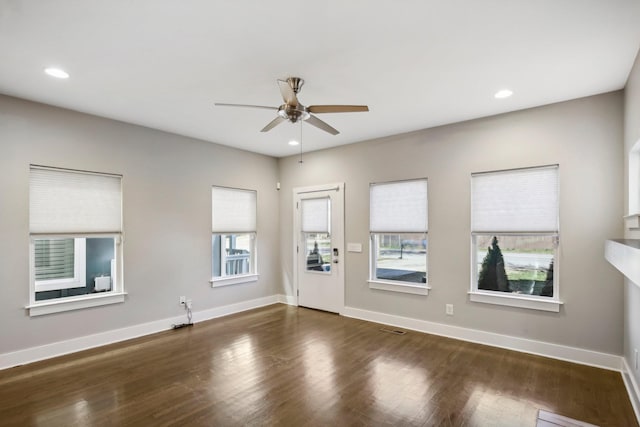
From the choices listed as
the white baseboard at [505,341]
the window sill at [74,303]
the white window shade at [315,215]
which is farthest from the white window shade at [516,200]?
the window sill at [74,303]

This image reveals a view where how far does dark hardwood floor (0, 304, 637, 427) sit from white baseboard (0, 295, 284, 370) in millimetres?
130

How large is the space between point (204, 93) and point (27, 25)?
1416 millimetres

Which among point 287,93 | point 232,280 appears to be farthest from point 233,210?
point 287,93

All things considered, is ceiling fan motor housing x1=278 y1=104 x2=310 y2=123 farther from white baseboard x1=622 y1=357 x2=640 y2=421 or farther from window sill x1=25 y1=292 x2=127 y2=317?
white baseboard x1=622 y1=357 x2=640 y2=421

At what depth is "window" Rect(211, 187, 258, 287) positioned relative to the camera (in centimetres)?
552

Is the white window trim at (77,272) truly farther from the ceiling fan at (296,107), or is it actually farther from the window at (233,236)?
the ceiling fan at (296,107)

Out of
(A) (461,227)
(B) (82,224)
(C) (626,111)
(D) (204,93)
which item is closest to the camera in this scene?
(C) (626,111)

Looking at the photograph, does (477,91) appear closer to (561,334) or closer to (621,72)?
(621,72)

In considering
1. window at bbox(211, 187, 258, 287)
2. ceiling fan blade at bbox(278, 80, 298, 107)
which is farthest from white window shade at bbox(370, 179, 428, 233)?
ceiling fan blade at bbox(278, 80, 298, 107)

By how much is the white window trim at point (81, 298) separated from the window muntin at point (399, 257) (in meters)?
3.50

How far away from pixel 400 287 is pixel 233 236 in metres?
2.90

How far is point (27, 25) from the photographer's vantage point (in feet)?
7.55

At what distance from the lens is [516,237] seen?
4.00m

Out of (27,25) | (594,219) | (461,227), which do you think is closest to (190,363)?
(27,25)
